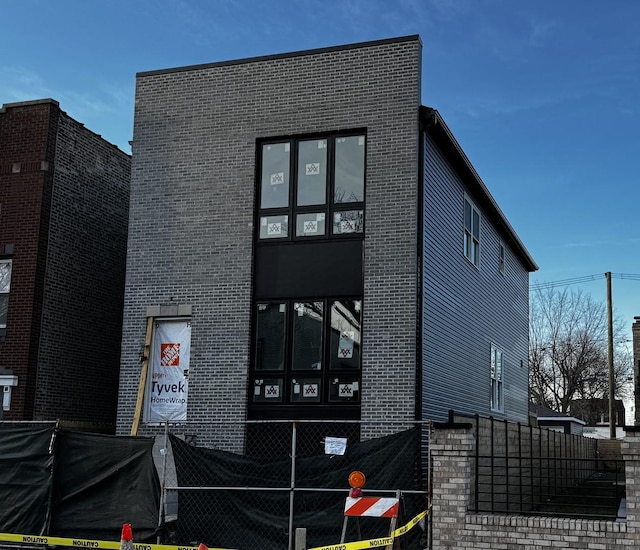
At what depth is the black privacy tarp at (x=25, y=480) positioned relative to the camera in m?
12.9

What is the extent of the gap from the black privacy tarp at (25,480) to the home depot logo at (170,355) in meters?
4.18

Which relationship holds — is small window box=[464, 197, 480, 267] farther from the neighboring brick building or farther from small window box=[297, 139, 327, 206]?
the neighboring brick building

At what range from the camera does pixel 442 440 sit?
447 inches

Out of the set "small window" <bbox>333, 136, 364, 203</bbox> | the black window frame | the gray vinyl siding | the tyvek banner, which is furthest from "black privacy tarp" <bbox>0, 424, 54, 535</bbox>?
"small window" <bbox>333, 136, 364, 203</bbox>

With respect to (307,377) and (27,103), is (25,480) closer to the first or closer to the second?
(307,377)

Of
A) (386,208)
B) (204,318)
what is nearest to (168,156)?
(204,318)

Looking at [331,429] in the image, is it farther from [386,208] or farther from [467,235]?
[467,235]

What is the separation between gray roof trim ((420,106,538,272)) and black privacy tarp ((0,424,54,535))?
8.94 m

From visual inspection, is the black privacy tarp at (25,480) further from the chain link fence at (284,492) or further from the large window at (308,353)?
the large window at (308,353)

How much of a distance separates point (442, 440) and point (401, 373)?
3.97m

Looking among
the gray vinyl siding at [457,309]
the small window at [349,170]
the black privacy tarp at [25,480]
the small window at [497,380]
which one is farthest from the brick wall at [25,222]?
the small window at [497,380]

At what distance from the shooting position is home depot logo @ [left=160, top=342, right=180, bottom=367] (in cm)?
1716

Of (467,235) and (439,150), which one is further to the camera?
(467,235)

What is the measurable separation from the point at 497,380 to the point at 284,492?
12.6 metres
